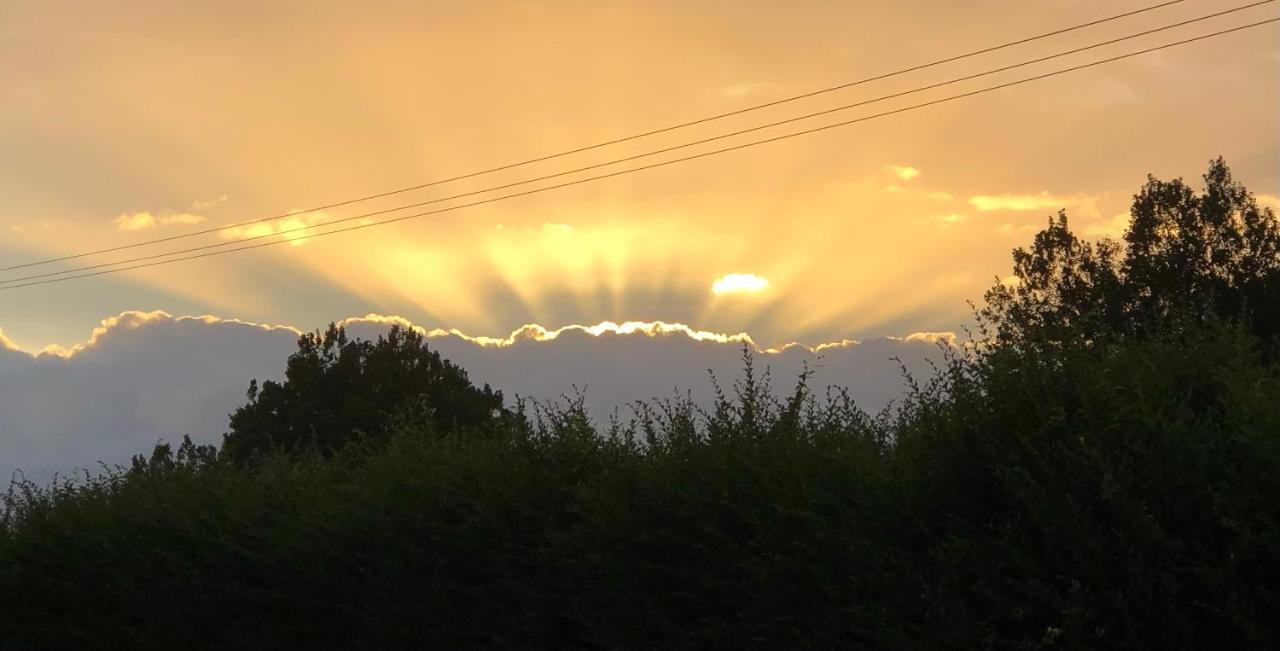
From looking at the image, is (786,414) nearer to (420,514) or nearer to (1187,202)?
(420,514)

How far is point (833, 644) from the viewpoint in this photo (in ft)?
30.3

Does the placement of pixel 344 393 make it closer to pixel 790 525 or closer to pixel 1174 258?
pixel 1174 258

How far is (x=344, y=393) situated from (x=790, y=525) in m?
46.5

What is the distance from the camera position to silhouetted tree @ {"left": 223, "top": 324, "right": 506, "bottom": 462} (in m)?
53.1

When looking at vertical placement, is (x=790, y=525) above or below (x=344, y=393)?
below

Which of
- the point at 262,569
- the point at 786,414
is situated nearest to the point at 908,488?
the point at 786,414

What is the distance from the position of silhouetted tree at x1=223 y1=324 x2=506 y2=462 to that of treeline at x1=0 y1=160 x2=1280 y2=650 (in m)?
34.3

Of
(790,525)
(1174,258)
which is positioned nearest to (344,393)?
(1174,258)

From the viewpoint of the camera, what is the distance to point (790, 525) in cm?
987

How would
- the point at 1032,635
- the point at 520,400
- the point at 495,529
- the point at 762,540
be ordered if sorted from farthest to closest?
1. the point at 520,400
2. the point at 495,529
3. the point at 762,540
4. the point at 1032,635

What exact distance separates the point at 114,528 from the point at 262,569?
179 inches

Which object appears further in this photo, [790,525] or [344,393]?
[344,393]

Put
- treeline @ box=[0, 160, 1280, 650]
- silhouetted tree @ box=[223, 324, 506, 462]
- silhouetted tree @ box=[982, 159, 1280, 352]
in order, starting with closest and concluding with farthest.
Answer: treeline @ box=[0, 160, 1280, 650]
silhouetted tree @ box=[982, 159, 1280, 352]
silhouetted tree @ box=[223, 324, 506, 462]

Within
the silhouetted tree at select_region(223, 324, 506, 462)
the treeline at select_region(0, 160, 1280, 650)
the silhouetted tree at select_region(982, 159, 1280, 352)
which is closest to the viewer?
the treeline at select_region(0, 160, 1280, 650)
